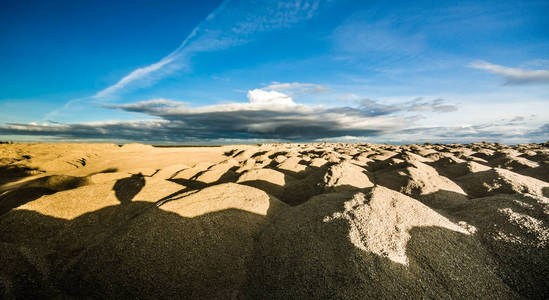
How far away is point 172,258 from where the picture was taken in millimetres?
2594

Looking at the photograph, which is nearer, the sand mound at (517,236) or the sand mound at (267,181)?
the sand mound at (517,236)

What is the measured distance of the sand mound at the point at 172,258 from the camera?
2.39 meters

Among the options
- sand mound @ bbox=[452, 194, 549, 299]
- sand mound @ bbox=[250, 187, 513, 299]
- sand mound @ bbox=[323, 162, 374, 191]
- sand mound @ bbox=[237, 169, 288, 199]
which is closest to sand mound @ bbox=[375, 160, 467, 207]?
sand mound @ bbox=[323, 162, 374, 191]

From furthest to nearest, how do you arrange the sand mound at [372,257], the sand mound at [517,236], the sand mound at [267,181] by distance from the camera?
the sand mound at [267,181] < the sand mound at [517,236] < the sand mound at [372,257]

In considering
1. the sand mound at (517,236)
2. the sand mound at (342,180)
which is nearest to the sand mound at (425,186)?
the sand mound at (342,180)

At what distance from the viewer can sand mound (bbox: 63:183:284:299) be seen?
7.84ft

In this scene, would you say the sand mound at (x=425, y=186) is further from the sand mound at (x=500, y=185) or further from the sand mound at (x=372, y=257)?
the sand mound at (x=372, y=257)

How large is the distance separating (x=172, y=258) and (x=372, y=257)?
86.0 inches

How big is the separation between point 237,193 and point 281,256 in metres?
1.63

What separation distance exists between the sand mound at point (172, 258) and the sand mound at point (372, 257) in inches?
12.1

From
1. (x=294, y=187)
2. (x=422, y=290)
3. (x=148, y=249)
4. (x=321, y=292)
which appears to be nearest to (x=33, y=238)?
(x=148, y=249)

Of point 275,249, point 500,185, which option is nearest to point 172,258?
point 275,249

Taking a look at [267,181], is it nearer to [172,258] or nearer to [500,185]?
[172,258]

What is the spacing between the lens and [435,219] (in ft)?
9.66
